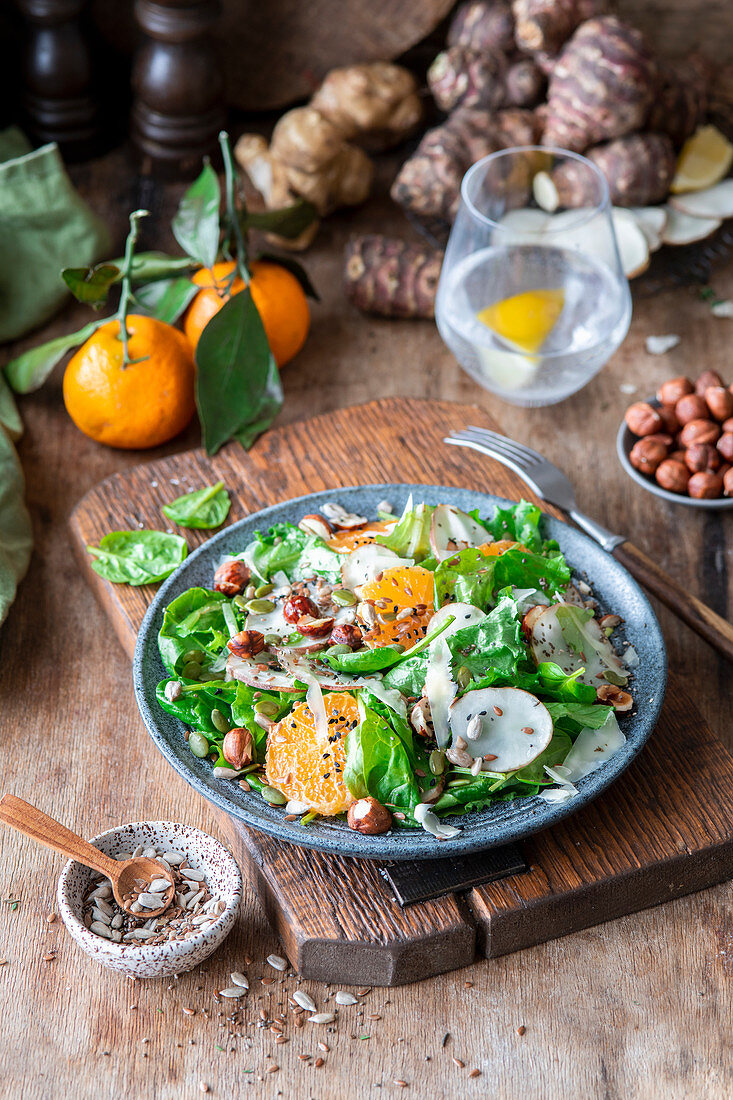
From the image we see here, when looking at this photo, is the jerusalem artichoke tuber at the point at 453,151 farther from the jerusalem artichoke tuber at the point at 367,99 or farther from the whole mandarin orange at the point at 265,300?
the whole mandarin orange at the point at 265,300

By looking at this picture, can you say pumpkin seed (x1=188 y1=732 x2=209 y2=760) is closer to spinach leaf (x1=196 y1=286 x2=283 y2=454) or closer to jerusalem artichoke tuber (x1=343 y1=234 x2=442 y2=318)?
spinach leaf (x1=196 y1=286 x2=283 y2=454)

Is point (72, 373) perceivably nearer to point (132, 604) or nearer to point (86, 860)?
point (132, 604)

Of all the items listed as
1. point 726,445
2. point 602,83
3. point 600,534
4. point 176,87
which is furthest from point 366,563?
point 176,87

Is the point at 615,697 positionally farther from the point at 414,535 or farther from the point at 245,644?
the point at 245,644

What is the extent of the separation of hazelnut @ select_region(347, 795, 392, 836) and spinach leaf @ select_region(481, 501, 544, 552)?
52cm

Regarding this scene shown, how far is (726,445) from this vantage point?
1932 mm

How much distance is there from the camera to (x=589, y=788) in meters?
1.31

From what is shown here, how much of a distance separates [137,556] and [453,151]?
1.26 m

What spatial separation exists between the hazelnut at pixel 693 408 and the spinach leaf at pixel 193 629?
3.23ft

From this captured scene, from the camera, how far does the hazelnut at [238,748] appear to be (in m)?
1.34

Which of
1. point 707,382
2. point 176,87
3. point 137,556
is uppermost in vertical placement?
point 176,87

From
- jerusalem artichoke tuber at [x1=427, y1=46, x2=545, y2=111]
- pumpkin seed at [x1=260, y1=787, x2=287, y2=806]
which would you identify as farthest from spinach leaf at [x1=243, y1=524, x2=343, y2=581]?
jerusalem artichoke tuber at [x1=427, y1=46, x2=545, y2=111]

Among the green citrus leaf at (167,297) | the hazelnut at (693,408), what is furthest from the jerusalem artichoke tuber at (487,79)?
the hazelnut at (693,408)

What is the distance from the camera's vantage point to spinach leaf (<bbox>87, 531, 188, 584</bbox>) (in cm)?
175
